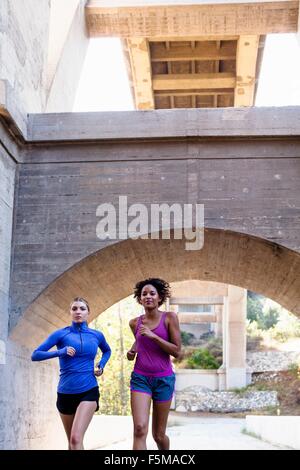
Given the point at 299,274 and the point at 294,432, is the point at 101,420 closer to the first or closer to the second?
the point at 294,432

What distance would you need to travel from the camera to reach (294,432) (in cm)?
1285

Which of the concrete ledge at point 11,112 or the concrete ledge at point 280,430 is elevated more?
the concrete ledge at point 11,112

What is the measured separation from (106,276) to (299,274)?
259cm

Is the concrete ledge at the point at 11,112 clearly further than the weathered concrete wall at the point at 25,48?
No

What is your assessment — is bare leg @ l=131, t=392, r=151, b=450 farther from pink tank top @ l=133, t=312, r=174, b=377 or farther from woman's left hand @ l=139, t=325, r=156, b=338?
woman's left hand @ l=139, t=325, r=156, b=338

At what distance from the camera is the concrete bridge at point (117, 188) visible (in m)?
7.68

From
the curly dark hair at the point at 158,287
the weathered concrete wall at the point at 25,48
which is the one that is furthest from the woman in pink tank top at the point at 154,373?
the weathered concrete wall at the point at 25,48

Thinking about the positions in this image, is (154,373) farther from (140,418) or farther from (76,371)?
(76,371)

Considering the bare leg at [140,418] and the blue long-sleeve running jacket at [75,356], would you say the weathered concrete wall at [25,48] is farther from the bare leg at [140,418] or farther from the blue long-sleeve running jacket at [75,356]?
the bare leg at [140,418]

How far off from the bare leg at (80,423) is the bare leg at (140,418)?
1.13 ft

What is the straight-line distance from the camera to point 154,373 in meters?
5.04

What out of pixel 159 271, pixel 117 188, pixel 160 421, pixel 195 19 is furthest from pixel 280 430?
pixel 160 421

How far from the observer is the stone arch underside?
25.6ft
